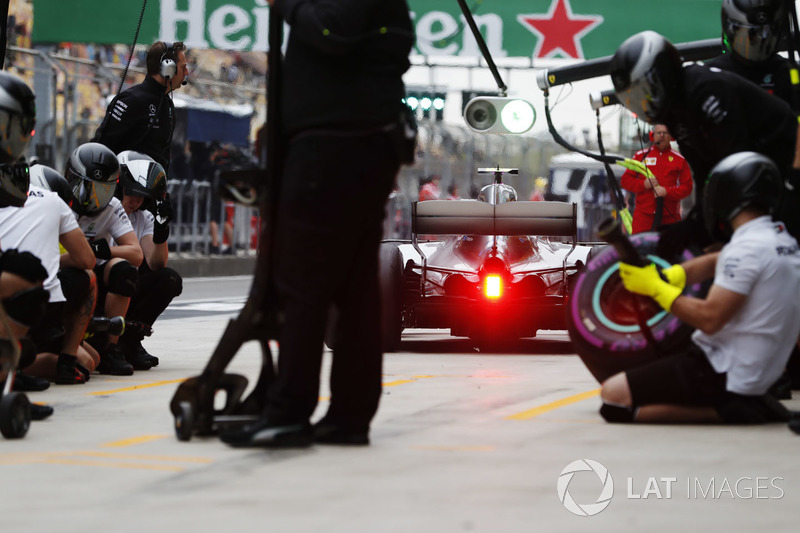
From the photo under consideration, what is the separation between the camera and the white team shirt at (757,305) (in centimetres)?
Result: 632

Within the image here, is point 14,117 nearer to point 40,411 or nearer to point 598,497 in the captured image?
point 40,411

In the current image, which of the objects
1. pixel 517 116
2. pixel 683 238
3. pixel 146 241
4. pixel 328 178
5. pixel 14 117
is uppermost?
pixel 517 116

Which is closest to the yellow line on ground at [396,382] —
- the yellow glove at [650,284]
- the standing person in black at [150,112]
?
A: the yellow glove at [650,284]

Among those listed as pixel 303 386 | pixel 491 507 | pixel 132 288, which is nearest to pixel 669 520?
pixel 491 507

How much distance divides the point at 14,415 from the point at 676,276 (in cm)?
274

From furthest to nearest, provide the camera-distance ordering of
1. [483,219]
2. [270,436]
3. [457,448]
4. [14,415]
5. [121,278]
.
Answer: [483,219], [121,278], [14,415], [457,448], [270,436]

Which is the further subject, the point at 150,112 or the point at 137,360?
the point at 150,112

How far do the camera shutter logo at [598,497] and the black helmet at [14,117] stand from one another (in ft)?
8.40

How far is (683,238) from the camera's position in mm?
7156

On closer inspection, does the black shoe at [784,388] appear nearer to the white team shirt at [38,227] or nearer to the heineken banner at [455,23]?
the white team shirt at [38,227]

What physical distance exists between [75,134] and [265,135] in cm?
1424

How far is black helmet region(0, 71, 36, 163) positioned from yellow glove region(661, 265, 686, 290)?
2.67 meters

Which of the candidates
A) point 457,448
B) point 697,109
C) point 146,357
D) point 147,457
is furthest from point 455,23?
point 147,457

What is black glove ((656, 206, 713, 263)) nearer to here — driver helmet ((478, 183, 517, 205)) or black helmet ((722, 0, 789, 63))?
black helmet ((722, 0, 789, 63))
